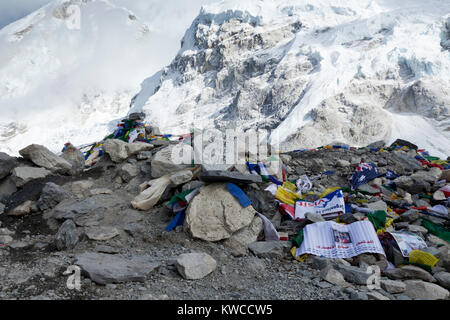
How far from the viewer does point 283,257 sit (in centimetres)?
357

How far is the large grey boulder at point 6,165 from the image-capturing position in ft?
17.9

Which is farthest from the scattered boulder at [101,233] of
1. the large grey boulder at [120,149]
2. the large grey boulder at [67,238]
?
the large grey boulder at [120,149]

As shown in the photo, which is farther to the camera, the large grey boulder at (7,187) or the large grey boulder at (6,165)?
the large grey boulder at (6,165)

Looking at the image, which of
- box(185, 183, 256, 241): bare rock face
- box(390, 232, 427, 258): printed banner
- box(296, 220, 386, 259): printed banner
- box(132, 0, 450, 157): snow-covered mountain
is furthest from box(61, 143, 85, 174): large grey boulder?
box(132, 0, 450, 157): snow-covered mountain

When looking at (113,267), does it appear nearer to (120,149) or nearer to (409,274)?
(409,274)

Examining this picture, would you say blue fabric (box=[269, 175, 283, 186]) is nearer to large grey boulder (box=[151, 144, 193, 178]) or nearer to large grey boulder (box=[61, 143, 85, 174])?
large grey boulder (box=[151, 144, 193, 178])

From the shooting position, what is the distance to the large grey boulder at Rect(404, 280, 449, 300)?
105 inches

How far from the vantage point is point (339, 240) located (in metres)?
3.68

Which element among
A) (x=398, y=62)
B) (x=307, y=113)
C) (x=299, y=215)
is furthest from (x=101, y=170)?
(x=398, y=62)

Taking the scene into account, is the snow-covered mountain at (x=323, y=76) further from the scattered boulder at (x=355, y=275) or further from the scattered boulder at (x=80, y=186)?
the scattered boulder at (x=355, y=275)

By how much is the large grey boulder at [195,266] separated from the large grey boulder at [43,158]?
4.43 metres

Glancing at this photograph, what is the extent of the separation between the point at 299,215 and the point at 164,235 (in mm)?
2136

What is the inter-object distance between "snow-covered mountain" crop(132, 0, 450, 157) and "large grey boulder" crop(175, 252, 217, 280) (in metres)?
33.2
